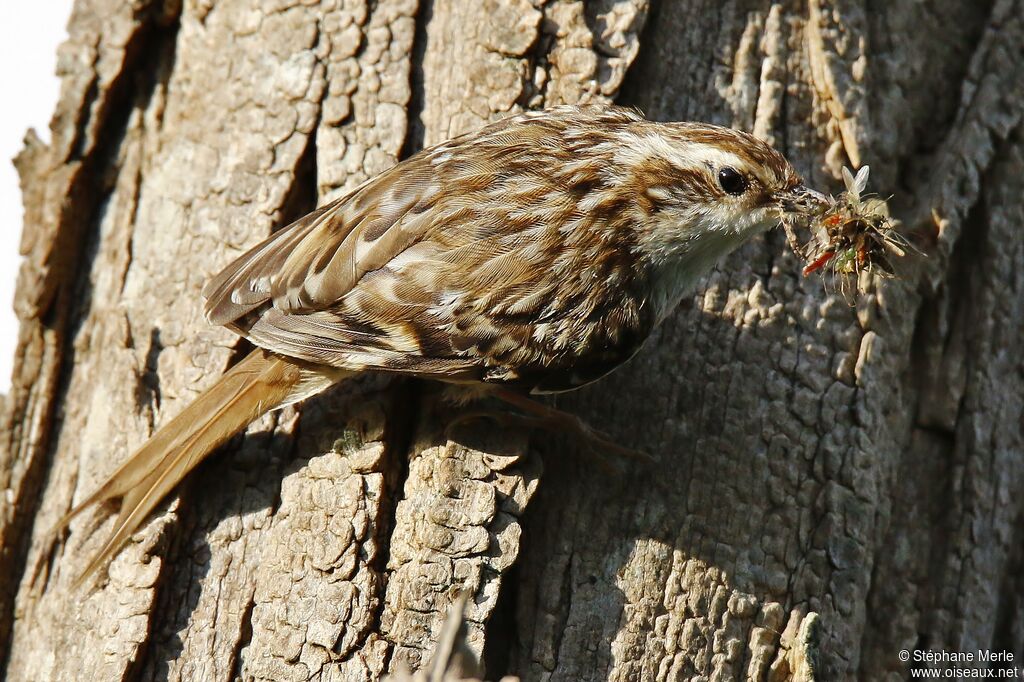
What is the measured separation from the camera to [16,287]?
10.8 ft

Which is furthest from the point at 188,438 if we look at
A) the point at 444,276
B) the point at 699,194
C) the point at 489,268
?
the point at 699,194

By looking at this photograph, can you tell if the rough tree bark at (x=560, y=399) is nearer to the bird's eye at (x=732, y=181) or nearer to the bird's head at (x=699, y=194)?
the bird's head at (x=699, y=194)

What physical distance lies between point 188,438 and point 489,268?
867 millimetres

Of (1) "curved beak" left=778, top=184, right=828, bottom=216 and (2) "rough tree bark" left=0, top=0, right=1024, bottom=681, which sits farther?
(1) "curved beak" left=778, top=184, right=828, bottom=216

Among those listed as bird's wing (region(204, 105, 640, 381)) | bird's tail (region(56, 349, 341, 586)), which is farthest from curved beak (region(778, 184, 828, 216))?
bird's tail (region(56, 349, 341, 586))

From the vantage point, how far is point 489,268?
2686mm

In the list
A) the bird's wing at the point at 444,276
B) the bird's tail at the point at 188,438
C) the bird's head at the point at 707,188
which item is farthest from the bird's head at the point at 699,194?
the bird's tail at the point at 188,438

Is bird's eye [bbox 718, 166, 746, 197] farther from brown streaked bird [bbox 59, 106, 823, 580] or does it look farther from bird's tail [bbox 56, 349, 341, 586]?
bird's tail [bbox 56, 349, 341, 586]

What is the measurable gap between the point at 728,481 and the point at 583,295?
1.99ft

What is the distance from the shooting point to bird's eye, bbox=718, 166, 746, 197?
109 inches

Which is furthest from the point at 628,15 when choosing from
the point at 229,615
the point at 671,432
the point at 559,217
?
the point at 229,615

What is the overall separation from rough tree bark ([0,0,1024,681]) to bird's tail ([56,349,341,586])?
2.7 inches

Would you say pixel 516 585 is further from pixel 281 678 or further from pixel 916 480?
pixel 916 480

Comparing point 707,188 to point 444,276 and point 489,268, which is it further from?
point 444,276
